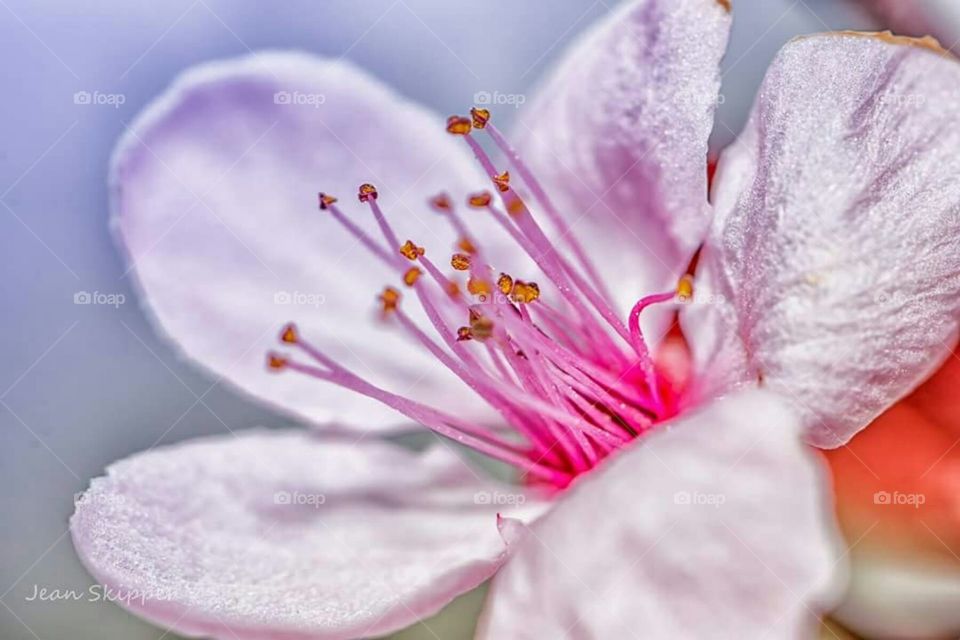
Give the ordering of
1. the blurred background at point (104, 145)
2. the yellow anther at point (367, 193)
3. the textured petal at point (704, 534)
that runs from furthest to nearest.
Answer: the blurred background at point (104, 145)
the yellow anther at point (367, 193)
the textured petal at point (704, 534)

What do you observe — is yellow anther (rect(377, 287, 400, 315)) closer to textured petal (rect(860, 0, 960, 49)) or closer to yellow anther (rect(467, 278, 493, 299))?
yellow anther (rect(467, 278, 493, 299))

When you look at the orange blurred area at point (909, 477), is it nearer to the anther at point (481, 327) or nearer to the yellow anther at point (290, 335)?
the anther at point (481, 327)

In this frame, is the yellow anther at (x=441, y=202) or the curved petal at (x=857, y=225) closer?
the curved petal at (x=857, y=225)

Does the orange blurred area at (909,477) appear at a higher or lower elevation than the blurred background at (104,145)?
higher

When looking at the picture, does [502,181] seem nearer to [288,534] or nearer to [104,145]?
[288,534]

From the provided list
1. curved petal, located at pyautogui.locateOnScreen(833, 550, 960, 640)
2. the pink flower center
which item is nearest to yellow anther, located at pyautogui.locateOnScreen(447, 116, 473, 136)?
the pink flower center

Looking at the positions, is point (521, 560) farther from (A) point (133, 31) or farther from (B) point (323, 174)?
(A) point (133, 31)

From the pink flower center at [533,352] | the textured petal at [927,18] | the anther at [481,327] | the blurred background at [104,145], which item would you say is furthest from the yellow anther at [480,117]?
the blurred background at [104,145]
